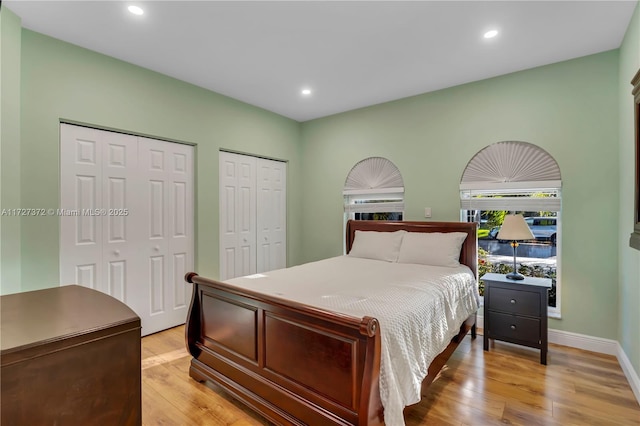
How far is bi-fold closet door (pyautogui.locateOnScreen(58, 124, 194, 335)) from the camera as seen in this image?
284cm

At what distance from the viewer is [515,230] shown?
9.39ft

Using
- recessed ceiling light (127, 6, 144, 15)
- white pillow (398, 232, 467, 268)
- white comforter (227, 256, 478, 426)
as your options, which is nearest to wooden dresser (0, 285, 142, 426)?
white comforter (227, 256, 478, 426)

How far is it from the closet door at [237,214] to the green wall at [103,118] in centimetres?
14

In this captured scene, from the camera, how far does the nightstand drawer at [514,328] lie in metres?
2.74

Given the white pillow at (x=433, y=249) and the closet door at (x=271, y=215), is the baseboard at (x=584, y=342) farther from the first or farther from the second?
the closet door at (x=271, y=215)

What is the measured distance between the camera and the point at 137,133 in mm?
3221

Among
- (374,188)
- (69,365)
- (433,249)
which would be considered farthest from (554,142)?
(69,365)

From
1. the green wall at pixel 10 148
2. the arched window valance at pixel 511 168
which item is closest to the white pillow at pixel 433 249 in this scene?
the arched window valance at pixel 511 168

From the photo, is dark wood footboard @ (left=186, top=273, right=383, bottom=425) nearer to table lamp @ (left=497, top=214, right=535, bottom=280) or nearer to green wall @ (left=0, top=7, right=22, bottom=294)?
green wall @ (left=0, top=7, right=22, bottom=294)

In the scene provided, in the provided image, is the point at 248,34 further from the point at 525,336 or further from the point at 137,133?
the point at 525,336

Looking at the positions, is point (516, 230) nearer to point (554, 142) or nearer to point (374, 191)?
point (554, 142)

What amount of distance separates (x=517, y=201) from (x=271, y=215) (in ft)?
10.2

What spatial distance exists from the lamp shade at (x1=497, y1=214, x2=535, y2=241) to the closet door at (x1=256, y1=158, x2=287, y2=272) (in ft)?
9.74

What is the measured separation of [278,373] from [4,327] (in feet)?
4.35
